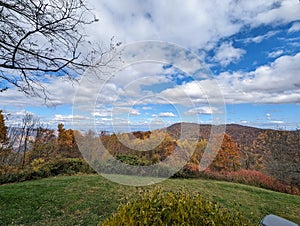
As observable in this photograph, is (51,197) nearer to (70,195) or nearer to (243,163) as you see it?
(70,195)

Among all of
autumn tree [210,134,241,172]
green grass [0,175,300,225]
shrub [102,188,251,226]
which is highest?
shrub [102,188,251,226]

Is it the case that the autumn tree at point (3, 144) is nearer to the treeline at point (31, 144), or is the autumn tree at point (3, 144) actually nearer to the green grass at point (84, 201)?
the treeline at point (31, 144)

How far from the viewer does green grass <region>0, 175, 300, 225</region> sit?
4770 mm

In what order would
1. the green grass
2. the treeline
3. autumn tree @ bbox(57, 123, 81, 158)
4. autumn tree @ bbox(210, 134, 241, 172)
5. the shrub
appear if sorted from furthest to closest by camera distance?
autumn tree @ bbox(210, 134, 241, 172) → autumn tree @ bbox(57, 123, 81, 158) → the treeline → the green grass → the shrub

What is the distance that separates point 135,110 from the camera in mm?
4395

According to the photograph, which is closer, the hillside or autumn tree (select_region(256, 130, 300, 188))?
autumn tree (select_region(256, 130, 300, 188))

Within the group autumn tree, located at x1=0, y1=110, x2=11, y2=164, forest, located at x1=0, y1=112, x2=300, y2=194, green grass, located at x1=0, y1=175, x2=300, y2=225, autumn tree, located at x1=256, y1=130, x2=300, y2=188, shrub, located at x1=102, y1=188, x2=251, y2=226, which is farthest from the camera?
autumn tree, located at x1=256, y1=130, x2=300, y2=188

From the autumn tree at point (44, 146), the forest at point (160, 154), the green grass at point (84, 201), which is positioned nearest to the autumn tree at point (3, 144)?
the forest at point (160, 154)

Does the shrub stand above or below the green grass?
above

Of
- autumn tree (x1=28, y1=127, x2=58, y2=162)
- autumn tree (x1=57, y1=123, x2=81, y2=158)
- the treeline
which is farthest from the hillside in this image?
autumn tree (x1=28, y1=127, x2=58, y2=162)

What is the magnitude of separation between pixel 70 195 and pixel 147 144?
2.61 metres

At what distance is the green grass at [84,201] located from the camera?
Answer: 477cm

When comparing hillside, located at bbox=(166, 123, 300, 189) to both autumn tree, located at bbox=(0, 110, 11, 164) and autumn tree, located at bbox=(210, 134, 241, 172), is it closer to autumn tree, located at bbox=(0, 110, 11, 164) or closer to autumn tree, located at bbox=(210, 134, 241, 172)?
autumn tree, located at bbox=(210, 134, 241, 172)

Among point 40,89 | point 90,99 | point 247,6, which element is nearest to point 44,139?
point 40,89
